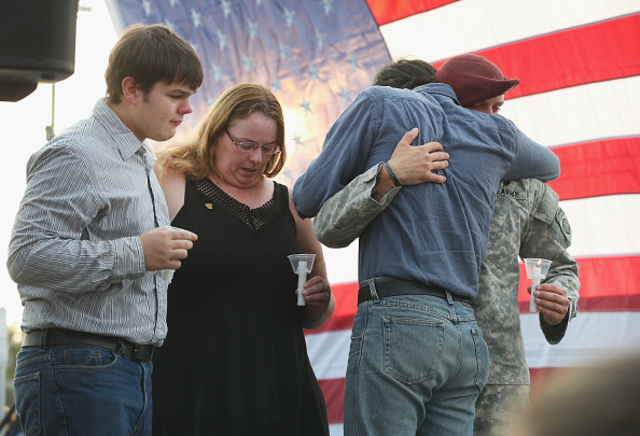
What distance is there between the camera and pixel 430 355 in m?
2.19

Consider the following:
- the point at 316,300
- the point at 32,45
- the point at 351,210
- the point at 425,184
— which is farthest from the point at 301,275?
the point at 32,45

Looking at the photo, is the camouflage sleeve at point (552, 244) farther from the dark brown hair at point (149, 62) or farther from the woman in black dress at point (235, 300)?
the dark brown hair at point (149, 62)

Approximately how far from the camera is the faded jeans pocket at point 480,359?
7.54ft

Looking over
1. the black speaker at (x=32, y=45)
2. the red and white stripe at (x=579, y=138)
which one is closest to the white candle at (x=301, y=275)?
the black speaker at (x=32, y=45)

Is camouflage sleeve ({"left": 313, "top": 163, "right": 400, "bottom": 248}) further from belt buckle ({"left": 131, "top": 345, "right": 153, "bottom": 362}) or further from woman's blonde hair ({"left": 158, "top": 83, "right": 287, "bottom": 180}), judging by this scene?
woman's blonde hair ({"left": 158, "top": 83, "right": 287, "bottom": 180})

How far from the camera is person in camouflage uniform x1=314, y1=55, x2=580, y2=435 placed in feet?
7.58

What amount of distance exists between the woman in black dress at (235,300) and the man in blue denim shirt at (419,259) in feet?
1.69

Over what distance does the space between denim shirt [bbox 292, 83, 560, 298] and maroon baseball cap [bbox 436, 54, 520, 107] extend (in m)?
0.07

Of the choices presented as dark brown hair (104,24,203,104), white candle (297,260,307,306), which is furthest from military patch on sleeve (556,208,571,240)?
dark brown hair (104,24,203,104)

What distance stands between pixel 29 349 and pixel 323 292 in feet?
3.65

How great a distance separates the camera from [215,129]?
3029 millimetres

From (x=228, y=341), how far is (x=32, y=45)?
50.6 inches

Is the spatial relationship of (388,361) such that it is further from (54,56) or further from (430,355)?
(54,56)

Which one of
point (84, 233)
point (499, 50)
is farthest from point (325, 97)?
point (84, 233)
